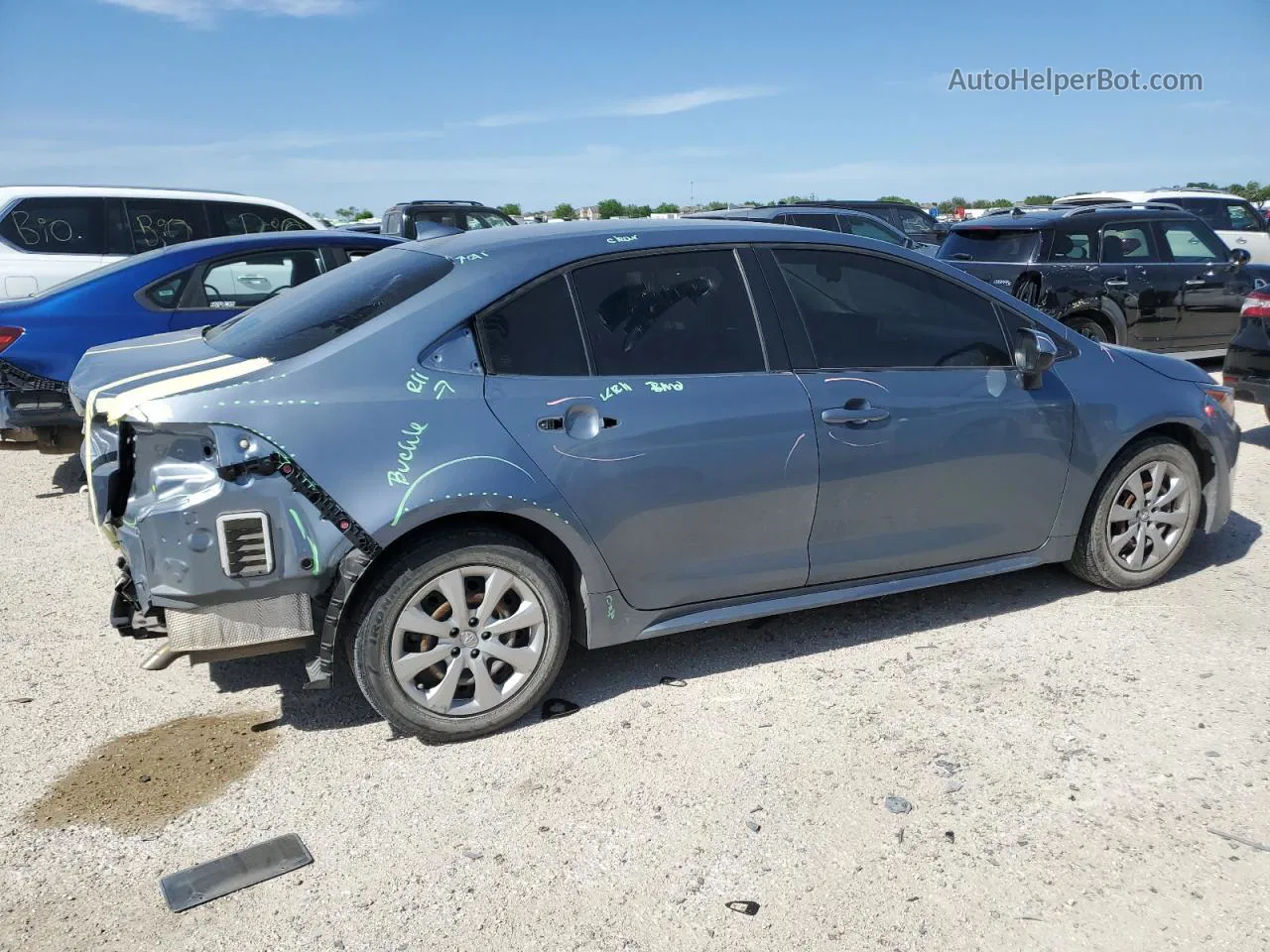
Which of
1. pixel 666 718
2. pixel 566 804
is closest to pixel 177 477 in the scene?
pixel 566 804

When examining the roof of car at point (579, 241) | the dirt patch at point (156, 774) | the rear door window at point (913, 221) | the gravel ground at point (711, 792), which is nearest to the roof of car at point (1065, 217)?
the gravel ground at point (711, 792)

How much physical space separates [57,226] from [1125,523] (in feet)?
28.9

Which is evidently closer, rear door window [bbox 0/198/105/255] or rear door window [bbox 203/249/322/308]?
rear door window [bbox 203/249/322/308]

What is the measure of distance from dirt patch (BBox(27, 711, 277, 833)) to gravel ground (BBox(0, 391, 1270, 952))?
0.04 feet

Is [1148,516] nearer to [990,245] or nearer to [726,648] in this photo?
[726,648]

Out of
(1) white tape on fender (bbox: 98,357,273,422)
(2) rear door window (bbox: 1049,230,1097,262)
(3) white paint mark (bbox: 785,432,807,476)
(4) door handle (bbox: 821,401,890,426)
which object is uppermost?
(2) rear door window (bbox: 1049,230,1097,262)

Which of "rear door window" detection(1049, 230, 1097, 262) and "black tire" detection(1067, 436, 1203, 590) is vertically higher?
"rear door window" detection(1049, 230, 1097, 262)

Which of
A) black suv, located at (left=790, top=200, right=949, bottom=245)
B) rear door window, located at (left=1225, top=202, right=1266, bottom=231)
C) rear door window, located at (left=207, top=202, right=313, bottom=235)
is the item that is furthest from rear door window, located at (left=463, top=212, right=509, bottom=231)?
rear door window, located at (left=1225, top=202, right=1266, bottom=231)

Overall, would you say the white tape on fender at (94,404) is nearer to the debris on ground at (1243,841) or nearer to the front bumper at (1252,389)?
the debris on ground at (1243,841)

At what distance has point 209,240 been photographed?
7.14 meters

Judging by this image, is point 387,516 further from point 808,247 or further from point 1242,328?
point 1242,328

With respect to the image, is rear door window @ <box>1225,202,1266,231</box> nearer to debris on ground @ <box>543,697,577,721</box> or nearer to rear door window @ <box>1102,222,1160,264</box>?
rear door window @ <box>1102,222,1160,264</box>

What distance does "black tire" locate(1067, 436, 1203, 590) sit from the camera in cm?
468

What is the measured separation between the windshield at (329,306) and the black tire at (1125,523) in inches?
119
